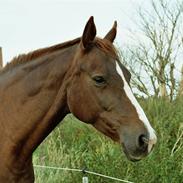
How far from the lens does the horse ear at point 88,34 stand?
331 cm

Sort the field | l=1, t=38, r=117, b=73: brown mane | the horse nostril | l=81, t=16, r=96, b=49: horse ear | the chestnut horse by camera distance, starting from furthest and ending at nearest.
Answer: the field, l=1, t=38, r=117, b=73: brown mane, l=81, t=16, r=96, b=49: horse ear, the chestnut horse, the horse nostril

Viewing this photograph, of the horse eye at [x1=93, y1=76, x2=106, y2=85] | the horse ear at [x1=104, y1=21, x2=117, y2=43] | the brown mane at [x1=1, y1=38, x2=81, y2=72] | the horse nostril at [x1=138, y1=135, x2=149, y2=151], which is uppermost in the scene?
the horse ear at [x1=104, y1=21, x2=117, y2=43]

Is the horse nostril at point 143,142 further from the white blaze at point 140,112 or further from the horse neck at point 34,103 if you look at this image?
the horse neck at point 34,103

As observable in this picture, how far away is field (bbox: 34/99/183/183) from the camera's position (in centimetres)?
636

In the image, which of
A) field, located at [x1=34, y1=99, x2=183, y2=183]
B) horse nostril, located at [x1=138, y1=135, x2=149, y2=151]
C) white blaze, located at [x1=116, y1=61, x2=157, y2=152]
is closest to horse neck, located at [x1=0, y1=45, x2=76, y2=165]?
white blaze, located at [x1=116, y1=61, x2=157, y2=152]

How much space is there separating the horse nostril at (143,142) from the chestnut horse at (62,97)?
42mm

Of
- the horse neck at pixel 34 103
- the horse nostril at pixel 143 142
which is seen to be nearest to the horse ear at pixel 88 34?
the horse neck at pixel 34 103

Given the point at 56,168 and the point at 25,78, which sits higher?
the point at 25,78

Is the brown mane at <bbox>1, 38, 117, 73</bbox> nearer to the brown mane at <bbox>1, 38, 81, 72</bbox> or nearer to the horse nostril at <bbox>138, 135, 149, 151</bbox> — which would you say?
the brown mane at <bbox>1, 38, 81, 72</bbox>

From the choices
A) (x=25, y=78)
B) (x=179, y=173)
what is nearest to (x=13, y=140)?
(x=25, y=78)

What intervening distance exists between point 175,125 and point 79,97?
4.08 m

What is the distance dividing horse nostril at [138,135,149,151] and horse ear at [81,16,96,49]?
2.55 ft

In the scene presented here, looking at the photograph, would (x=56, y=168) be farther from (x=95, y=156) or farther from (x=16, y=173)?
(x=16, y=173)

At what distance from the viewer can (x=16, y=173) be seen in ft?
11.0
